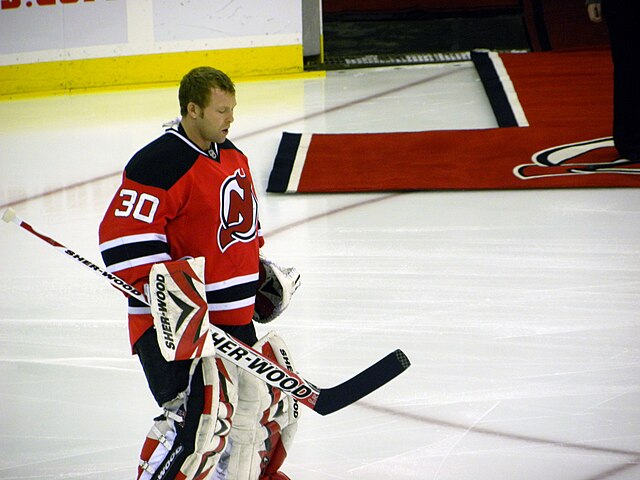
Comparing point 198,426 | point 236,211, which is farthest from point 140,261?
point 198,426

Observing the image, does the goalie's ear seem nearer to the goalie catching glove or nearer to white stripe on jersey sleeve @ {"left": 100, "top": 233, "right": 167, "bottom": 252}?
white stripe on jersey sleeve @ {"left": 100, "top": 233, "right": 167, "bottom": 252}

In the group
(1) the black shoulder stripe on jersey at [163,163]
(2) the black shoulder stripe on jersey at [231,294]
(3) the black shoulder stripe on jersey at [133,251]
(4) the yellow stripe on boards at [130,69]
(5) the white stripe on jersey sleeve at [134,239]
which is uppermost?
(1) the black shoulder stripe on jersey at [163,163]

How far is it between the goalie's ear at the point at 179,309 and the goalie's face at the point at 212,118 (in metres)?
0.25

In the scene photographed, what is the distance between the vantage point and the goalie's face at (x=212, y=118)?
6.71 feet

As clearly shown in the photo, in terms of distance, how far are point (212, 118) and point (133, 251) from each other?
29cm

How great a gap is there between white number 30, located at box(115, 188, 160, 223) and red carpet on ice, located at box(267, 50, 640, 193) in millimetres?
2842

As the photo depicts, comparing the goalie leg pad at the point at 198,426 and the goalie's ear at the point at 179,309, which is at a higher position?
the goalie's ear at the point at 179,309

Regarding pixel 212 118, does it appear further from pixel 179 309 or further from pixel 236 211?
pixel 179 309

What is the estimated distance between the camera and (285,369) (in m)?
2.20

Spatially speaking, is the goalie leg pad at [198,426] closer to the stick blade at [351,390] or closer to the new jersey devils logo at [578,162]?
the stick blade at [351,390]

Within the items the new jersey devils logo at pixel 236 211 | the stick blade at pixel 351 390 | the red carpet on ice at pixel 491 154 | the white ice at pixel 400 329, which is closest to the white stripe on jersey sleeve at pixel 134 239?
the new jersey devils logo at pixel 236 211

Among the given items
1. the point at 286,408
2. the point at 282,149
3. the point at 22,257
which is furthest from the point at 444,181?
the point at 286,408

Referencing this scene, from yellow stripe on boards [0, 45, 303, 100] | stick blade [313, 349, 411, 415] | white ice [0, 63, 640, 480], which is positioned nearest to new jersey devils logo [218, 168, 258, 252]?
stick blade [313, 349, 411, 415]

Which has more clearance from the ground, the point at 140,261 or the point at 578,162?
the point at 140,261
